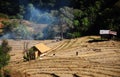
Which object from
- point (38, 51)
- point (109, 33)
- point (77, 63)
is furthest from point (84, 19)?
point (77, 63)

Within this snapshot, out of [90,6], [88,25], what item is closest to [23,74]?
[88,25]

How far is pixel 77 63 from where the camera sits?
3022 cm

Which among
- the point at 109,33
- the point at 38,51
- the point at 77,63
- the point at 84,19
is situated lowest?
the point at 77,63

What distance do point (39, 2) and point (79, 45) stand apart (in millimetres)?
31083

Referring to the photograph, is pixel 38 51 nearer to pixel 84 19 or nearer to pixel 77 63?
pixel 77 63

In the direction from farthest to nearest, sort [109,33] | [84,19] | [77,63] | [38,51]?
[84,19] → [109,33] → [38,51] → [77,63]

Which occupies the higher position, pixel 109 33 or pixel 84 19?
pixel 84 19

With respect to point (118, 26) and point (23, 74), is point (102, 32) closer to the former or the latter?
point (118, 26)

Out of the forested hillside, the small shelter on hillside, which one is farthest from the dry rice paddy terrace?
the forested hillside

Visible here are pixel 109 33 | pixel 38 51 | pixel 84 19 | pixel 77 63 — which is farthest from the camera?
pixel 84 19

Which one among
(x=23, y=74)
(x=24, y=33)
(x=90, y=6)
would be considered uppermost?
(x=90, y=6)

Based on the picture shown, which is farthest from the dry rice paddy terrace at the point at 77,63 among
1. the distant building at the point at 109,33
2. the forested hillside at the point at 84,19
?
the forested hillside at the point at 84,19

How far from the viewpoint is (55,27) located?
4831 cm

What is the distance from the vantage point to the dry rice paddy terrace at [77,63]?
91.6ft
